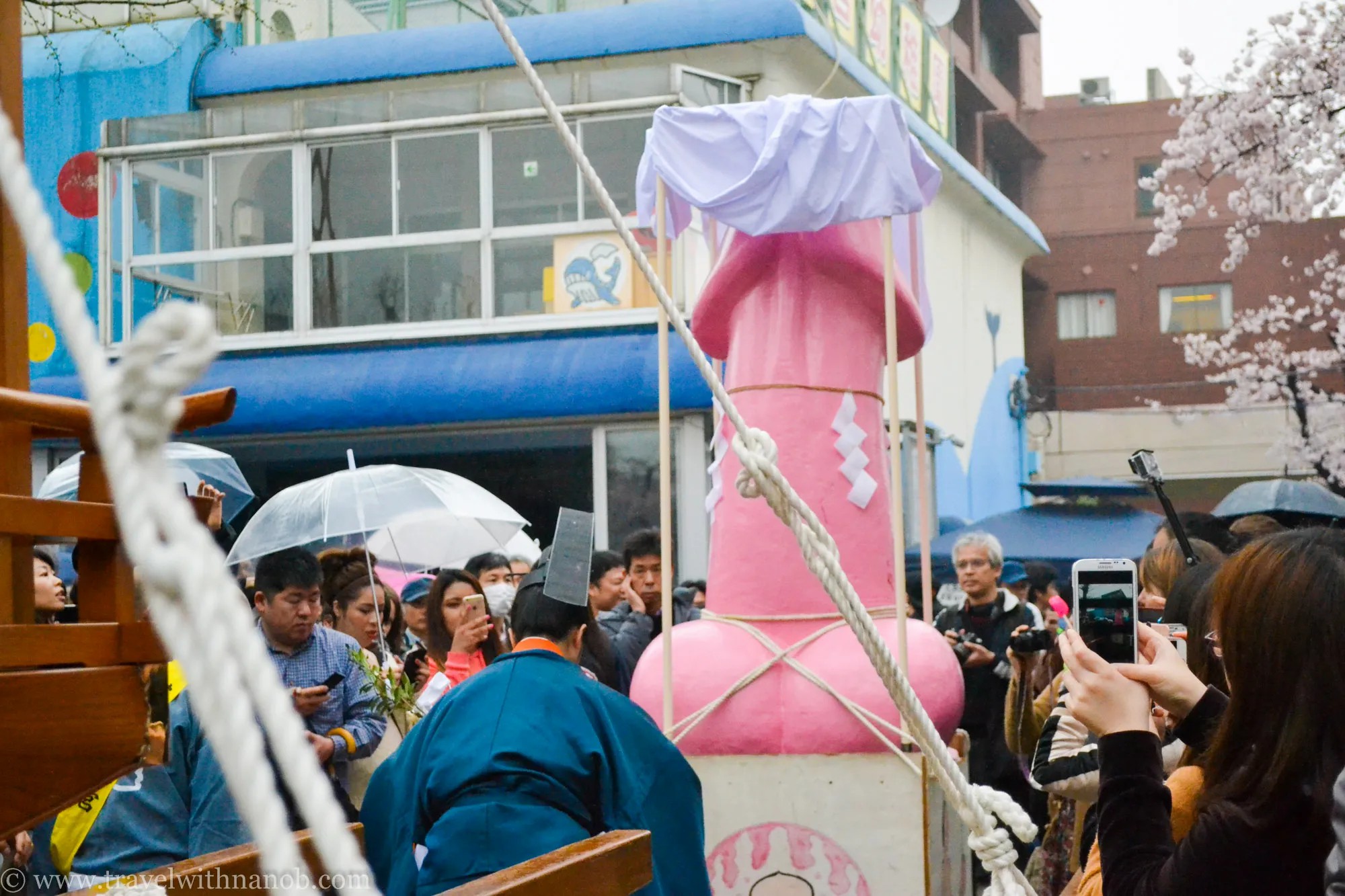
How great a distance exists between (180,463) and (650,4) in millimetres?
6983

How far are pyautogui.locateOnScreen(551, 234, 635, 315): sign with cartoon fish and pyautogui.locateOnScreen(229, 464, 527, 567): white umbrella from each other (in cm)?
452

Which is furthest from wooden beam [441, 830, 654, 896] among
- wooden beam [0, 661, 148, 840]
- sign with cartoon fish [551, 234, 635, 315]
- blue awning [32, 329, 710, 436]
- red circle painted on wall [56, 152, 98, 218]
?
red circle painted on wall [56, 152, 98, 218]

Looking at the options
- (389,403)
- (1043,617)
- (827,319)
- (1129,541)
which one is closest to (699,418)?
(389,403)

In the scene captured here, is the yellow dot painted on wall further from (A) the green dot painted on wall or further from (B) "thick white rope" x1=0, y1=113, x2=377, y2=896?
(B) "thick white rope" x1=0, y1=113, x2=377, y2=896

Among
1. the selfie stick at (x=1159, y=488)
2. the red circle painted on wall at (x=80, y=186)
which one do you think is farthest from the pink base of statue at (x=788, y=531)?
the red circle painted on wall at (x=80, y=186)

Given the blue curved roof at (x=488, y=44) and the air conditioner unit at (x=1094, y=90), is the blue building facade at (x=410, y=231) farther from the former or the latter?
the air conditioner unit at (x=1094, y=90)

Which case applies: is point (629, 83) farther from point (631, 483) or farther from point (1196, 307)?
point (1196, 307)

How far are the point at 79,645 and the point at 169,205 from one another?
12042mm

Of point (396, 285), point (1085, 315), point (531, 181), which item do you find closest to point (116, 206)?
point (396, 285)

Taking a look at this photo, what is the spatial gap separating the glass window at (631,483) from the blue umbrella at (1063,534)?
81.5 inches

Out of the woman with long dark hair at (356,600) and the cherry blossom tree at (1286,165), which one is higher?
the cherry blossom tree at (1286,165)

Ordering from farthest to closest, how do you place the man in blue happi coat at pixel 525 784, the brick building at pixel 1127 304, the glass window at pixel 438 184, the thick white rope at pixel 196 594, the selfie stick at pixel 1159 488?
the brick building at pixel 1127 304
the glass window at pixel 438 184
the selfie stick at pixel 1159 488
the man in blue happi coat at pixel 525 784
the thick white rope at pixel 196 594

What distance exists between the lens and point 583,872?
7.59 feet

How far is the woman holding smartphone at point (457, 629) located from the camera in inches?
199
